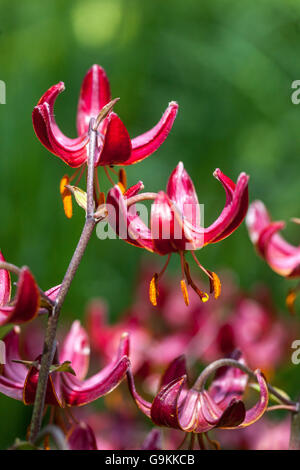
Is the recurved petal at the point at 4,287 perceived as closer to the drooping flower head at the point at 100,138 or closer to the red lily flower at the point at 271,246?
the drooping flower head at the point at 100,138

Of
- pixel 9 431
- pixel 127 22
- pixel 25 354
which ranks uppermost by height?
pixel 127 22

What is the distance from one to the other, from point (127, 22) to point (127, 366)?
1.91m

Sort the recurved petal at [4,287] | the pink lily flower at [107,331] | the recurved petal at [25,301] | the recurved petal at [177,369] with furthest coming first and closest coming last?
the pink lily flower at [107,331] < the recurved petal at [177,369] < the recurved petal at [4,287] < the recurved petal at [25,301]

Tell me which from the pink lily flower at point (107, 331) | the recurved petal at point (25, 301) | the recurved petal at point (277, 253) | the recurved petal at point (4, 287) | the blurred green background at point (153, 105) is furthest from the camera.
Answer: the blurred green background at point (153, 105)

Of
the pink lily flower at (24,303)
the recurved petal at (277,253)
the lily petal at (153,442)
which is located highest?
the recurved petal at (277,253)

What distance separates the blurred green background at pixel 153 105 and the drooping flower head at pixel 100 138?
48.0 inches

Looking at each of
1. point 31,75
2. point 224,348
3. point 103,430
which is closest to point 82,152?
point 224,348

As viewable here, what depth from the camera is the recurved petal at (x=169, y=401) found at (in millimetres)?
688

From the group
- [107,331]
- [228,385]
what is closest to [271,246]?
[228,385]

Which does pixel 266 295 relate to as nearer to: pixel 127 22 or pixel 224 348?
pixel 224 348

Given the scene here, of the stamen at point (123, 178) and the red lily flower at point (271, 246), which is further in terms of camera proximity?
the red lily flower at point (271, 246)

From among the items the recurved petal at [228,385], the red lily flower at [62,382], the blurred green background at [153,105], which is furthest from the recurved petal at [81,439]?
the blurred green background at [153,105]

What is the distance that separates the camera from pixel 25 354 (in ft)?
4.21

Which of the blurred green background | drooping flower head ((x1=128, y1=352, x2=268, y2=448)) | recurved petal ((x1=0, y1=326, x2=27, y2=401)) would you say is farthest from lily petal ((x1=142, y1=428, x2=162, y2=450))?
the blurred green background
